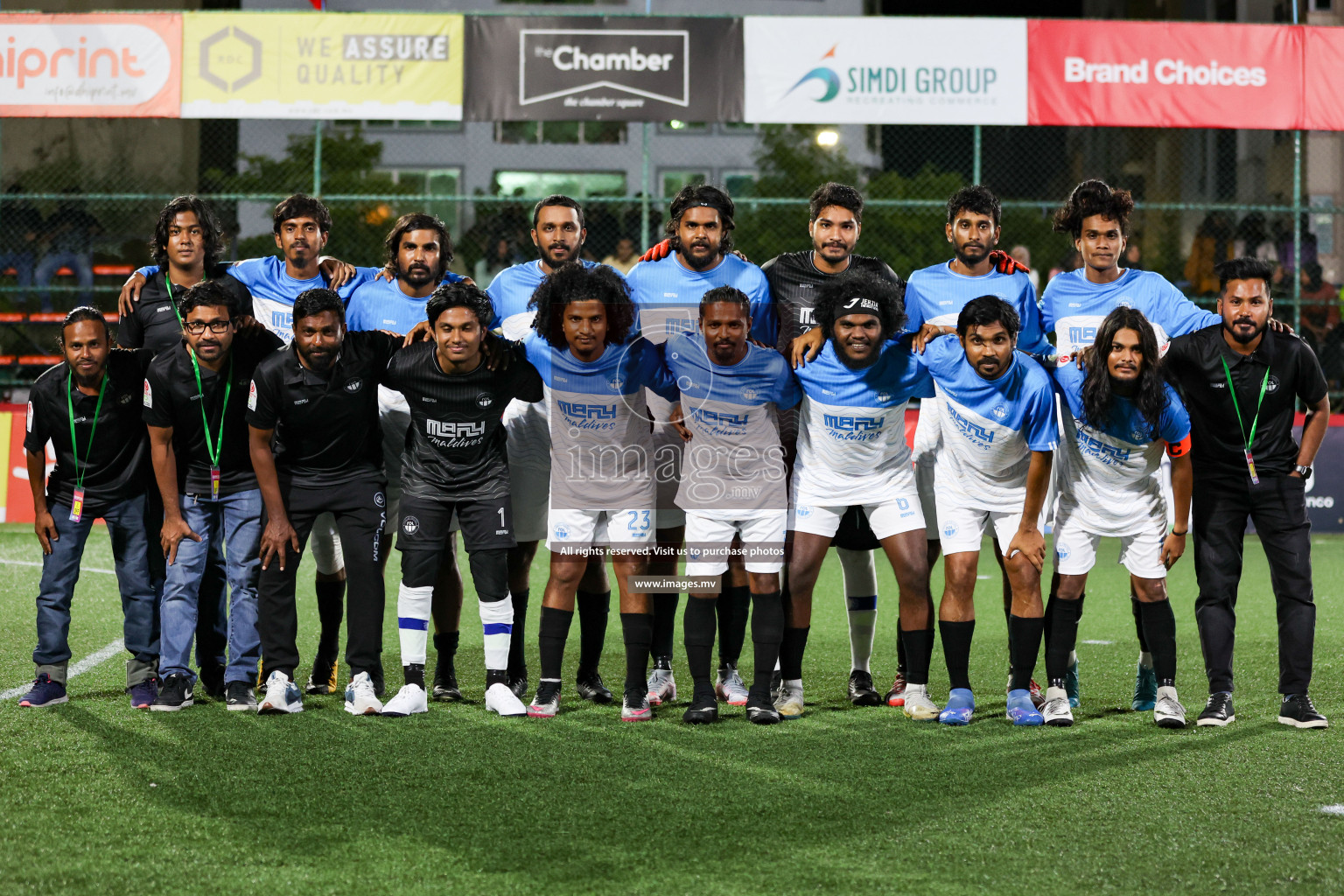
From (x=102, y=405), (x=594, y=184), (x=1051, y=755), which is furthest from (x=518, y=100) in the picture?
(x=594, y=184)

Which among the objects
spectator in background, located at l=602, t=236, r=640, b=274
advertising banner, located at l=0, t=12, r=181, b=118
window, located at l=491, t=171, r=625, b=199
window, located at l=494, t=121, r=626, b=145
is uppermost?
window, located at l=494, t=121, r=626, b=145

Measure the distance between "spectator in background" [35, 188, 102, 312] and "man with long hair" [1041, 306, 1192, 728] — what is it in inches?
514

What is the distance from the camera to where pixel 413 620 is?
5609mm

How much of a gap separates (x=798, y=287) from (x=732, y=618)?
5.00ft

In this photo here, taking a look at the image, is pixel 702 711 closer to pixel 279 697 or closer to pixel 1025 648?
pixel 1025 648

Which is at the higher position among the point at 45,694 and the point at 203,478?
the point at 203,478

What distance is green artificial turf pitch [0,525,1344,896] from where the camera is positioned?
3.49 metres

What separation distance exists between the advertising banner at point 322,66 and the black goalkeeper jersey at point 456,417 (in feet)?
30.3

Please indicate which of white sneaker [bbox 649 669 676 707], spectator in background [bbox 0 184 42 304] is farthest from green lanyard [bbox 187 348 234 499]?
spectator in background [bbox 0 184 42 304]

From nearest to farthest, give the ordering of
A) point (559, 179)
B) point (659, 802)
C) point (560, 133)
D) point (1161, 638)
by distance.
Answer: point (659, 802) < point (1161, 638) < point (559, 179) < point (560, 133)

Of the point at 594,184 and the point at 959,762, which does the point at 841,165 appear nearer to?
the point at 594,184

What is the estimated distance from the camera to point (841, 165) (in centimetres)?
2108

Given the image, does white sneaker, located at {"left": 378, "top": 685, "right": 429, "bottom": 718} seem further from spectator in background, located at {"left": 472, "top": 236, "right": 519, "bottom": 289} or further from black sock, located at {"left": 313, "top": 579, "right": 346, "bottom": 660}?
spectator in background, located at {"left": 472, "top": 236, "right": 519, "bottom": 289}

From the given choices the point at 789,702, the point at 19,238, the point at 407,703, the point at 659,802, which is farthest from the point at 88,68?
the point at 659,802
